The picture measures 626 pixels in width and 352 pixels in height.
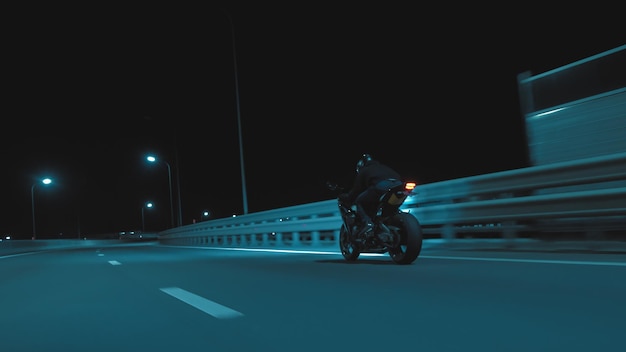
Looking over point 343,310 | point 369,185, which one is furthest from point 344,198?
point 343,310

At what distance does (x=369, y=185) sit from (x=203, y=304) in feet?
13.2

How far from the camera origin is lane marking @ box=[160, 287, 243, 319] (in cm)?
468

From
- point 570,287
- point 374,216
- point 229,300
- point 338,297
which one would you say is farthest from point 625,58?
point 229,300

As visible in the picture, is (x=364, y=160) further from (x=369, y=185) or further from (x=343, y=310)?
(x=343, y=310)

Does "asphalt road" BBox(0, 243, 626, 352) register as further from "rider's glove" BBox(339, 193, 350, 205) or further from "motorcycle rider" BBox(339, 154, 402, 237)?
"rider's glove" BBox(339, 193, 350, 205)

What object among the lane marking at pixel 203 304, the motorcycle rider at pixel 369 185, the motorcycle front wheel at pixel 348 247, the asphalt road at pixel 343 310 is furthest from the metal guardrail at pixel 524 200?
the lane marking at pixel 203 304

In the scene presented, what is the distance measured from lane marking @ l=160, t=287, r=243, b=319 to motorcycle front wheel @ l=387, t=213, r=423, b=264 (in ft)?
10.1

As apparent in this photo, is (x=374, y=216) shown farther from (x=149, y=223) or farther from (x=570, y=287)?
(x=149, y=223)

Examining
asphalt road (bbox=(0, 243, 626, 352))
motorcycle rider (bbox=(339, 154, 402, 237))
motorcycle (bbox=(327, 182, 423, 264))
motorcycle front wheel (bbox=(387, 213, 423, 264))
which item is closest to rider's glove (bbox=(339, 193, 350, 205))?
motorcycle rider (bbox=(339, 154, 402, 237))

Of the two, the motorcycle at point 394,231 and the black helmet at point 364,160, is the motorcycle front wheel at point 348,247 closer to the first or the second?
the motorcycle at point 394,231

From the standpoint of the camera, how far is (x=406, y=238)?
805cm

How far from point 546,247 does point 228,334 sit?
20.1ft

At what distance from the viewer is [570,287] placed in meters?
5.27

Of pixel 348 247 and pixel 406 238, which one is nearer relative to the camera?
pixel 406 238
